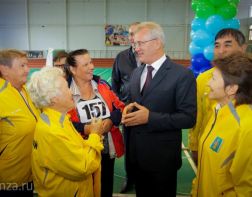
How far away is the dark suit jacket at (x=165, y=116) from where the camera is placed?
247 centimetres

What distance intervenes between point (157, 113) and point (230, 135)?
77cm

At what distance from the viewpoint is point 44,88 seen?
7.11 ft

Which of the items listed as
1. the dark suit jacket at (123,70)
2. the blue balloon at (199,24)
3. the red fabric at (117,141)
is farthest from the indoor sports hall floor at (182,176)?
the blue balloon at (199,24)

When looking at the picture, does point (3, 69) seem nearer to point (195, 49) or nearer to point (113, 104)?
point (113, 104)

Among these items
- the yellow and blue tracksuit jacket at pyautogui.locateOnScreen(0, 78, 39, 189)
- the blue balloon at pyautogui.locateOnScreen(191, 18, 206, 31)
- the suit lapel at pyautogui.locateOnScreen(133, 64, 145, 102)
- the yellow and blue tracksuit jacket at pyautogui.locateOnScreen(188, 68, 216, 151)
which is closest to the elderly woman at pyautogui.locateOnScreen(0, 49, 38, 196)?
the yellow and blue tracksuit jacket at pyautogui.locateOnScreen(0, 78, 39, 189)

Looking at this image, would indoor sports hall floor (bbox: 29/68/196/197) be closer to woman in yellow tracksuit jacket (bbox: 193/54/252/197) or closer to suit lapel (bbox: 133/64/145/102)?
suit lapel (bbox: 133/64/145/102)

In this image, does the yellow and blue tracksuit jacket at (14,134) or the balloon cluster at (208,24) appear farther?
the balloon cluster at (208,24)

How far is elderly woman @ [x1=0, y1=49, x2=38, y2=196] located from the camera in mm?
2506

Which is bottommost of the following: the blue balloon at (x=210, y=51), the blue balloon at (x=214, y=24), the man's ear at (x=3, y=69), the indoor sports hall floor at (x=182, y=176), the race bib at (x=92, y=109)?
the indoor sports hall floor at (x=182, y=176)

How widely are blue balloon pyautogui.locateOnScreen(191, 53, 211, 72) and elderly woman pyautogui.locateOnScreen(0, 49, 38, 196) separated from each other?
5074 millimetres

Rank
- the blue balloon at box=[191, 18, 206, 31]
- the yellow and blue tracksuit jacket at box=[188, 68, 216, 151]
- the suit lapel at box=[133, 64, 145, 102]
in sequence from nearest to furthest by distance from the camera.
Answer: the suit lapel at box=[133, 64, 145, 102], the yellow and blue tracksuit jacket at box=[188, 68, 216, 151], the blue balloon at box=[191, 18, 206, 31]

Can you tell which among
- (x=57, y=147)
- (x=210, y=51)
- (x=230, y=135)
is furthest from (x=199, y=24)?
(x=57, y=147)

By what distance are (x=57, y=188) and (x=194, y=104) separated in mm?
1425

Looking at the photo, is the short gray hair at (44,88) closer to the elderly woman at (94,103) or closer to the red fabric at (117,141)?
the elderly woman at (94,103)
